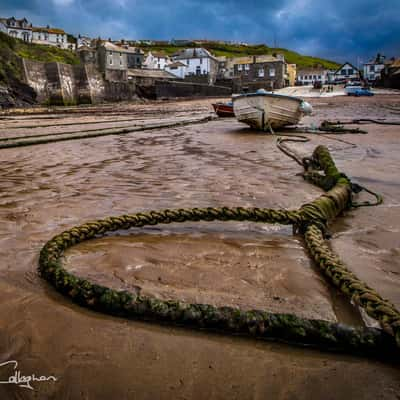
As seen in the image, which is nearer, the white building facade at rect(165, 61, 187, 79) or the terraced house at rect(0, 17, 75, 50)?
the white building facade at rect(165, 61, 187, 79)

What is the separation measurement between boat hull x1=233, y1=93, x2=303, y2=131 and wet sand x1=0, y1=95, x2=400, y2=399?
19.8ft

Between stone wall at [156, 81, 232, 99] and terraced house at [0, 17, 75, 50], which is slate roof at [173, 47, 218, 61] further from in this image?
terraced house at [0, 17, 75, 50]

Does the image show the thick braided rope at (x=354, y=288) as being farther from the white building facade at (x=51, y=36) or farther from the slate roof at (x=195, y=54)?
the white building facade at (x=51, y=36)

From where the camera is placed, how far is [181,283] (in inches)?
74.2

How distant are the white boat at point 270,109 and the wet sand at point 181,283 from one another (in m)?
6.02

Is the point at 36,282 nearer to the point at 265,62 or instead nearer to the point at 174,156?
the point at 174,156

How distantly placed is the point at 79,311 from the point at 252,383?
839 mm

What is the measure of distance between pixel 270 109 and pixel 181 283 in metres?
8.93

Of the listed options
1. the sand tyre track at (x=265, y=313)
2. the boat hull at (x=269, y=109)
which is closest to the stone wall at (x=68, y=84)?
the boat hull at (x=269, y=109)

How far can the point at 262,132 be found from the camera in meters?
10.4

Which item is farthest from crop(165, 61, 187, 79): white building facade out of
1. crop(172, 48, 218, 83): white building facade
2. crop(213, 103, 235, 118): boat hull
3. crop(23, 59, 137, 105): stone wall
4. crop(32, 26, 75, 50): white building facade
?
crop(213, 103, 235, 118): boat hull

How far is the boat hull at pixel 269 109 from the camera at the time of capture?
9.91 m

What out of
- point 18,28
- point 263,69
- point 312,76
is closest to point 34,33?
point 18,28

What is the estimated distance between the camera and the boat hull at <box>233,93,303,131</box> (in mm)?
9913
